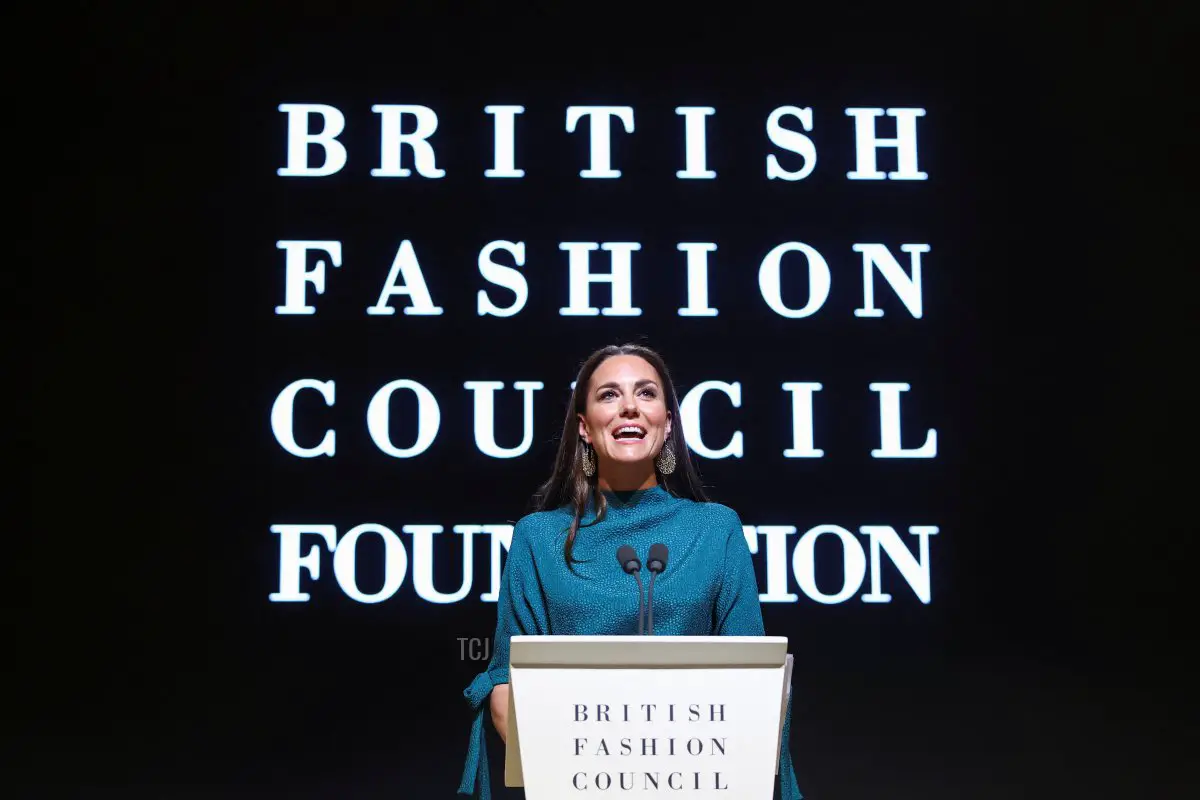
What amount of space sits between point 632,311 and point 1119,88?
60.7 inches

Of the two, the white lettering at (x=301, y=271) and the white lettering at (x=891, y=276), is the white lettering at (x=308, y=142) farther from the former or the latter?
the white lettering at (x=891, y=276)

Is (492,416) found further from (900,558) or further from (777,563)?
(900,558)

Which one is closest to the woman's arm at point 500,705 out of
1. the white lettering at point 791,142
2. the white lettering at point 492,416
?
the white lettering at point 492,416

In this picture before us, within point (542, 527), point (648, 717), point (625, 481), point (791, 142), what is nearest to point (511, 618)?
point (542, 527)

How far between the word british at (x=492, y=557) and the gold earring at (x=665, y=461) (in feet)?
4.12

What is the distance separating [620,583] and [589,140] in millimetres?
1916

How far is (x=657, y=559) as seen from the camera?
6.09 ft

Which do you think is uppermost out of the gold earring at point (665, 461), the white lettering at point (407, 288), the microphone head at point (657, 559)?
the white lettering at point (407, 288)

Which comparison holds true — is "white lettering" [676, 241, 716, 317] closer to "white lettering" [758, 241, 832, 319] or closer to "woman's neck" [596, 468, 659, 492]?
"white lettering" [758, 241, 832, 319]

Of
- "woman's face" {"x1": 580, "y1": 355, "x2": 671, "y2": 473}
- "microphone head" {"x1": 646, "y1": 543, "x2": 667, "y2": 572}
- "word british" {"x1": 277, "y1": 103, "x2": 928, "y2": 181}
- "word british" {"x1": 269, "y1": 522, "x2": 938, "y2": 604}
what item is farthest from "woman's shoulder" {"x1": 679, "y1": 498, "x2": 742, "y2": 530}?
"word british" {"x1": 277, "y1": 103, "x2": 928, "y2": 181}

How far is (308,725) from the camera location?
3.46m

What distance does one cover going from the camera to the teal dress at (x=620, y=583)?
2113 mm

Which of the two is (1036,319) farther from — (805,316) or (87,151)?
(87,151)

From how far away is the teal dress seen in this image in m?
2.11
